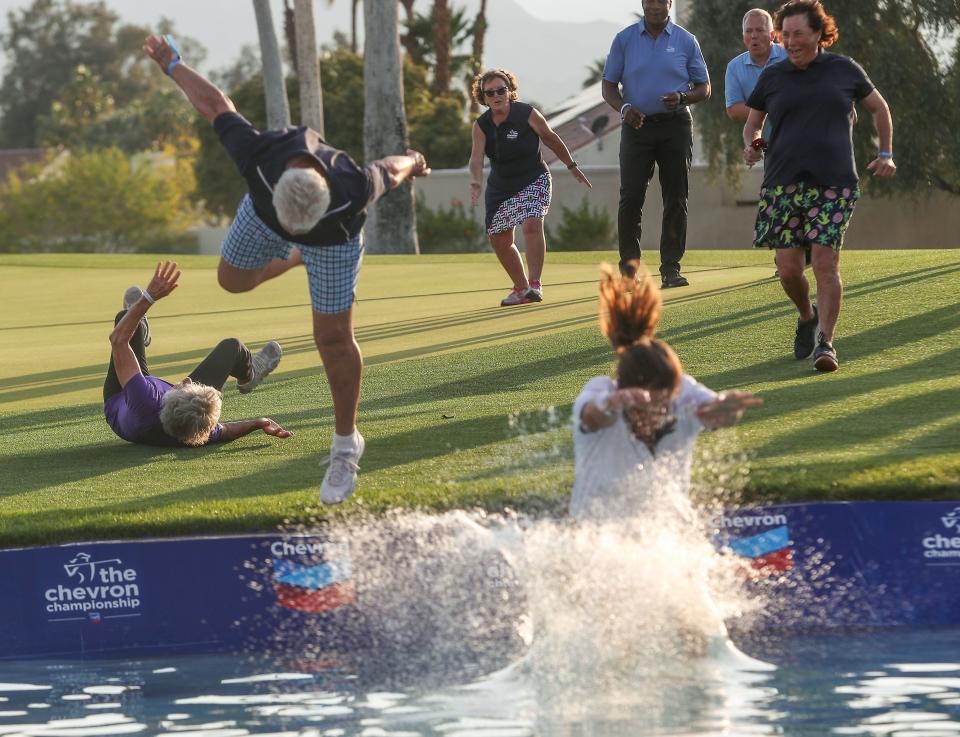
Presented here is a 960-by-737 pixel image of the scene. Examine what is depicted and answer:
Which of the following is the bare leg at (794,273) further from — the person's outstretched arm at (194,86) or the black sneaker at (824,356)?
the person's outstretched arm at (194,86)

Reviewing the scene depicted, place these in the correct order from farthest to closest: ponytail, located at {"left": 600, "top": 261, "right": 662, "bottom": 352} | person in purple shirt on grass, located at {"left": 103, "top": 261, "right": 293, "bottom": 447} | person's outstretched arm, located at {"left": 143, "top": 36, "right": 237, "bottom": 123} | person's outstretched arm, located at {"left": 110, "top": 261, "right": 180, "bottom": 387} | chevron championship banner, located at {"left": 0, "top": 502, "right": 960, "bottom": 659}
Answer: person in purple shirt on grass, located at {"left": 103, "top": 261, "right": 293, "bottom": 447} → person's outstretched arm, located at {"left": 110, "top": 261, "right": 180, "bottom": 387} → person's outstretched arm, located at {"left": 143, "top": 36, "right": 237, "bottom": 123} → chevron championship banner, located at {"left": 0, "top": 502, "right": 960, "bottom": 659} → ponytail, located at {"left": 600, "top": 261, "right": 662, "bottom": 352}

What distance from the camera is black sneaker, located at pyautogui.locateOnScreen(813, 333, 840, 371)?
9.02 meters

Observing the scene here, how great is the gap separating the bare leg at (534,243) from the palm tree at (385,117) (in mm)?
16845

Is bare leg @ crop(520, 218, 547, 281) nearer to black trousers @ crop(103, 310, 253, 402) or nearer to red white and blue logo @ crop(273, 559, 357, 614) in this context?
black trousers @ crop(103, 310, 253, 402)

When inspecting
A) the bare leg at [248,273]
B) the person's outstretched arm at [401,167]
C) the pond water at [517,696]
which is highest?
the person's outstretched arm at [401,167]

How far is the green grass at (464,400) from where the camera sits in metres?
6.52

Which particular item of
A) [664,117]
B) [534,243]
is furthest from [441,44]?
[664,117]

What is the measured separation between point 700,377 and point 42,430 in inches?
152

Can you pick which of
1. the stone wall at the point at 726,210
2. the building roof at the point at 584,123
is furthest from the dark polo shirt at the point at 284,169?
the building roof at the point at 584,123

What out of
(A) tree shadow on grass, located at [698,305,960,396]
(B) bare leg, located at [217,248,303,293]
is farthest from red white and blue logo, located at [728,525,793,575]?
(A) tree shadow on grass, located at [698,305,960,396]

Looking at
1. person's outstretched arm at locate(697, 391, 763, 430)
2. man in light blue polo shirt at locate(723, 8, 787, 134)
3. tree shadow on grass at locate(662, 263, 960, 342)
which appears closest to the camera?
person's outstretched arm at locate(697, 391, 763, 430)

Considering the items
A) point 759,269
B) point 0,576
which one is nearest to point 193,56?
point 759,269

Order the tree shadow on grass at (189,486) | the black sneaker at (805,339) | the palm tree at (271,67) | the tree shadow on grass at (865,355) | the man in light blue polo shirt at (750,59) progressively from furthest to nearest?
the palm tree at (271,67) → the man in light blue polo shirt at (750,59) → the black sneaker at (805,339) → the tree shadow on grass at (865,355) → the tree shadow on grass at (189,486)

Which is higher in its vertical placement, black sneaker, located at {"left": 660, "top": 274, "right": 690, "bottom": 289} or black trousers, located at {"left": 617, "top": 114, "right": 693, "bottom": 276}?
black trousers, located at {"left": 617, "top": 114, "right": 693, "bottom": 276}
